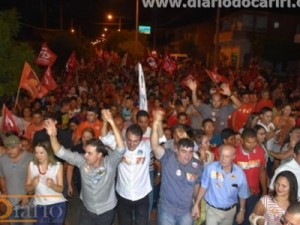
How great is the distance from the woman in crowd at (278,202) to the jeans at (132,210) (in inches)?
68.2

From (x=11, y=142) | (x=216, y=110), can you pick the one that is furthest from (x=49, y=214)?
(x=216, y=110)

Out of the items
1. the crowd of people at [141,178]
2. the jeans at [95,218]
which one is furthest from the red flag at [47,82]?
the jeans at [95,218]

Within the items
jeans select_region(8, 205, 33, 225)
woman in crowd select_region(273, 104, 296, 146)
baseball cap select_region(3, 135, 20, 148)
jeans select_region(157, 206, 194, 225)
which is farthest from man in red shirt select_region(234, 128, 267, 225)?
baseball cap select_region(3, 135, 20, 148)

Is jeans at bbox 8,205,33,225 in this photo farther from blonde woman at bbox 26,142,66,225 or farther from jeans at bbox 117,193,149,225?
jeans at bbox 117,193,149,225

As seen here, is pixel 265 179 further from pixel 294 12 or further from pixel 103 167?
pixel 294 12

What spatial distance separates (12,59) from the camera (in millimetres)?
11227

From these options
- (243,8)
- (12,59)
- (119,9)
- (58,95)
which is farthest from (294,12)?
(12,59)

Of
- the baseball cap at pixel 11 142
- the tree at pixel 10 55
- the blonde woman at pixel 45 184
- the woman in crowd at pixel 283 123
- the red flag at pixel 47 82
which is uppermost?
the tree at pixel 10 55

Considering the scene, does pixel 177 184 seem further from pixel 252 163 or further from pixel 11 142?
pixel 11 142

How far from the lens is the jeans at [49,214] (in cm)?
553

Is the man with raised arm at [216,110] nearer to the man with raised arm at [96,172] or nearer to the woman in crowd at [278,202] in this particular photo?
the man with raised arm at [96,172]

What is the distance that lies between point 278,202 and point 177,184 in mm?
1371

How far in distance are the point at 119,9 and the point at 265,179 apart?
61.1 metres

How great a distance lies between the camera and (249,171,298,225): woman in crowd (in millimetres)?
4445
